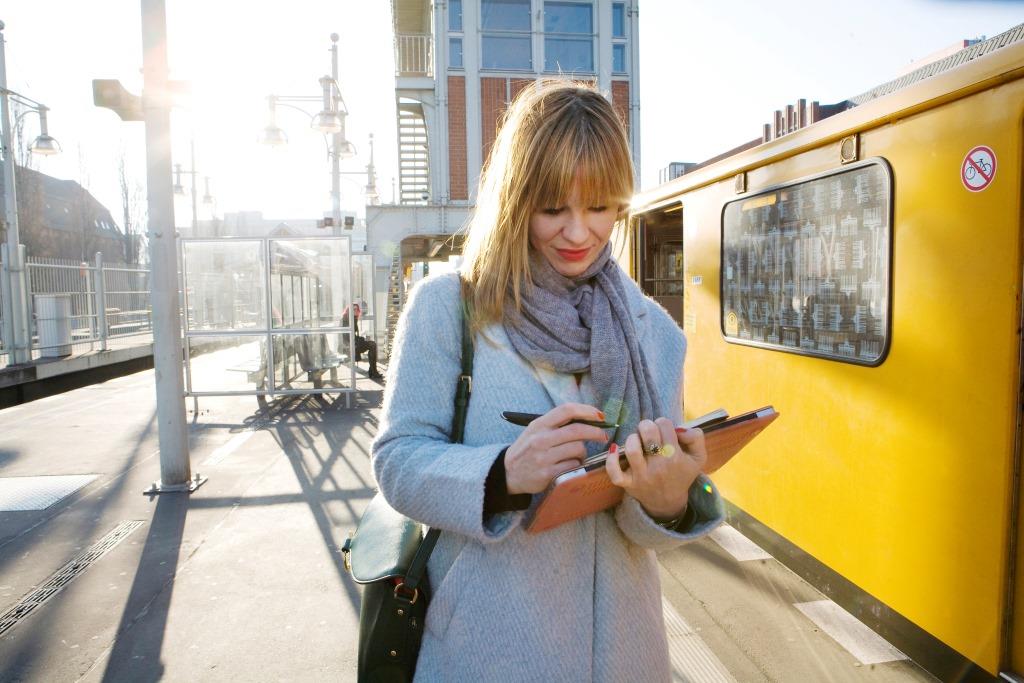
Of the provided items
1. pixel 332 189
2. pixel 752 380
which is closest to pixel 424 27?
pixel 332 189

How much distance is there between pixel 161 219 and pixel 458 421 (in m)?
5.32

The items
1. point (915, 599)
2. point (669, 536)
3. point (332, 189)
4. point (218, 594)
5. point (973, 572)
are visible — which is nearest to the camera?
point (669, 536)

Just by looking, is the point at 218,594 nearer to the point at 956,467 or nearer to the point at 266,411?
the point at 956,467

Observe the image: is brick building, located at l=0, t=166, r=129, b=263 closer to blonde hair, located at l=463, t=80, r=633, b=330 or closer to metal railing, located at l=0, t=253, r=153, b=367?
metal railing, located at l=0, t=253, r=153, b=367

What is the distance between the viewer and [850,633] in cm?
338

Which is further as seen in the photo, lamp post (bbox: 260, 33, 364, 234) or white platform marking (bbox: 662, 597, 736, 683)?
lamp post (bbox: 260, 33, 364, 234)

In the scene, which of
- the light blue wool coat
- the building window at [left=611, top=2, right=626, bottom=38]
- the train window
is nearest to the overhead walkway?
the train window

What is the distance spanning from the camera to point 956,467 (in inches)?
109

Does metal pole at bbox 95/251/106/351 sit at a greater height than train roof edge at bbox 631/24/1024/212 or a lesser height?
lesser

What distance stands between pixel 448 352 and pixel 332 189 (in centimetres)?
1717

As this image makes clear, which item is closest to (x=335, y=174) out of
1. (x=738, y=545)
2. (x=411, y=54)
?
(x=411, y=54)

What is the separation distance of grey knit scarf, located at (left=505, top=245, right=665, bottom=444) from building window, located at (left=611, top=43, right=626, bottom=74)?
19.8 metres

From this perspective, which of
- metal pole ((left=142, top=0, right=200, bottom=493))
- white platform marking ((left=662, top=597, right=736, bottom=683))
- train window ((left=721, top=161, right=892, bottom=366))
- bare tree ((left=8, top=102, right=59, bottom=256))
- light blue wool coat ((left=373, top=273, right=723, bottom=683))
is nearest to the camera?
light blue wool coat ((left=373, top=273, right=723, bottom=683))

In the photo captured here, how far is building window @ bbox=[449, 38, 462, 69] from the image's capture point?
19.0 meters
